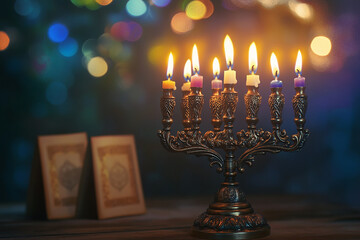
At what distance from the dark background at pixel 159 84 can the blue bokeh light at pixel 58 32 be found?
2 centimetres

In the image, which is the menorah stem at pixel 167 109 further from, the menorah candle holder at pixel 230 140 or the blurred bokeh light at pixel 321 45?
the blurred bokeh light at pixel 321 45

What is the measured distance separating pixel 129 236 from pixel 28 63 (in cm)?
104

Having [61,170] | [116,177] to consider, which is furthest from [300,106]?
Answer: [61,170]

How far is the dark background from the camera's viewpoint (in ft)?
7.20

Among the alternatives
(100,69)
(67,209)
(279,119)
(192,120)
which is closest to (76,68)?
(100,69)

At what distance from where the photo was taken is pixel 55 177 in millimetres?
1792

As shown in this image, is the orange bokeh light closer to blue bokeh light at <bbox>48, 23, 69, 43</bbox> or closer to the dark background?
the dark background

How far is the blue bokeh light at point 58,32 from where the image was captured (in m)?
2.21

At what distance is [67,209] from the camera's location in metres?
1.78

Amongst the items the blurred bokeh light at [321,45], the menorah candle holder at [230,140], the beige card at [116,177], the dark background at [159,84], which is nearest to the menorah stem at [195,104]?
the menorah candle holder at [230,140]

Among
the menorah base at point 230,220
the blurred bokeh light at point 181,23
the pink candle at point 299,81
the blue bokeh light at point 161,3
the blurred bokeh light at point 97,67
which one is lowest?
the menorah base at point 230,220

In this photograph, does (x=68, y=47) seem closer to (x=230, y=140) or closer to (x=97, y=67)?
(x=97, y=67)

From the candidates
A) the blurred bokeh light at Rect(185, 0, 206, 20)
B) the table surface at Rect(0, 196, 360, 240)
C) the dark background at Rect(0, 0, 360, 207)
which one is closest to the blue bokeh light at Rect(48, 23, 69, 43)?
the dark background at Rect(0, 0, 360, 207)

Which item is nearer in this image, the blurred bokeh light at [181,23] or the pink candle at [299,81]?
the pink candle at [299,81]
